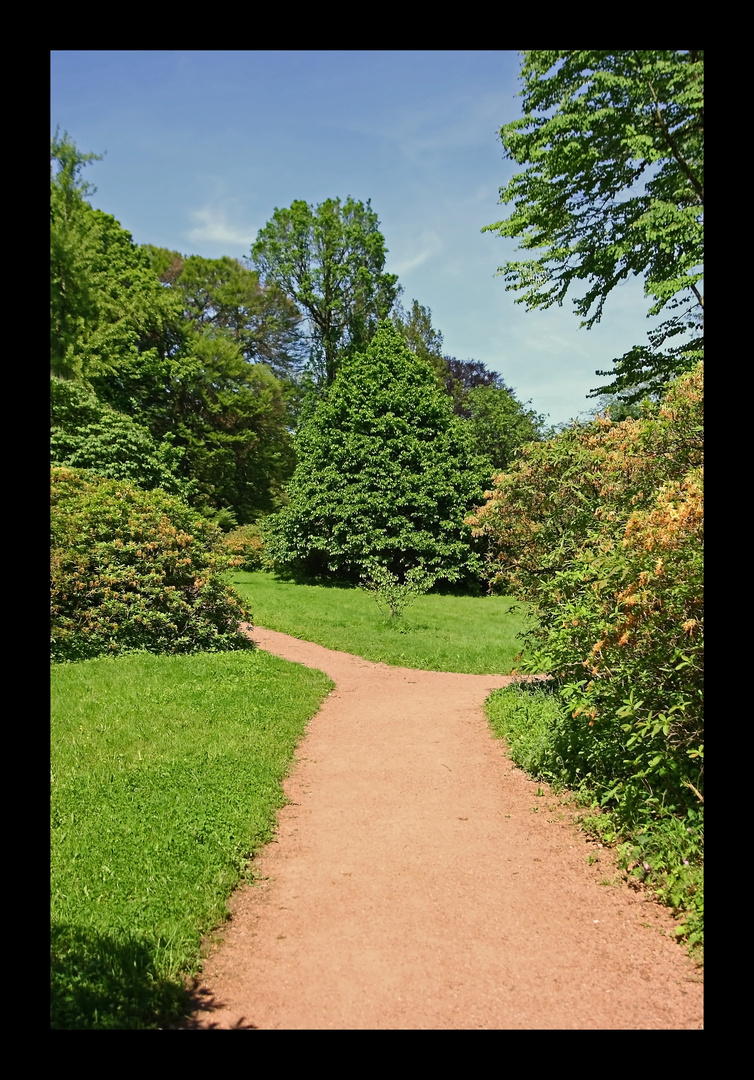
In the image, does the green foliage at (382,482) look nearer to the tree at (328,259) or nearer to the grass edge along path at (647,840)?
the tree at (328,259)

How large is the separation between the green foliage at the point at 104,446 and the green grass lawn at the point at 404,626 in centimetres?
458

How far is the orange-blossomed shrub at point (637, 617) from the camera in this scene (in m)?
4.35

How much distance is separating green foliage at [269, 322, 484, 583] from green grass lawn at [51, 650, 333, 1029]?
1479cm

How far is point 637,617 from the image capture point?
463 cm

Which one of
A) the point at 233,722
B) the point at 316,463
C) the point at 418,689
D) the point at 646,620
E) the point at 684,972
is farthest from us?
the point at 316,463

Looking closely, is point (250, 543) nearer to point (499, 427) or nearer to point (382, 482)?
point (382, 482)

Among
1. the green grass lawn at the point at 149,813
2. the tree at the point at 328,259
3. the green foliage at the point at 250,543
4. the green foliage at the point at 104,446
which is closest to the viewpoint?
the green grass lawn at the point at 149,813

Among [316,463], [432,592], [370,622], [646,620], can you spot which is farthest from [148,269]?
[646,620]

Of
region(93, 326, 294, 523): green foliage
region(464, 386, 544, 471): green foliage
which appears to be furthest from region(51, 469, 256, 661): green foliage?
region(464, 386, 544, 471): green foliage

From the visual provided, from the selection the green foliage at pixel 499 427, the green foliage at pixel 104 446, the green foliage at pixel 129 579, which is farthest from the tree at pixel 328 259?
the green foliage at pixel 129 579

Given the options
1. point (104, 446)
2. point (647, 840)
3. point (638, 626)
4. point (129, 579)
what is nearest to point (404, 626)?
point (129, 579)
